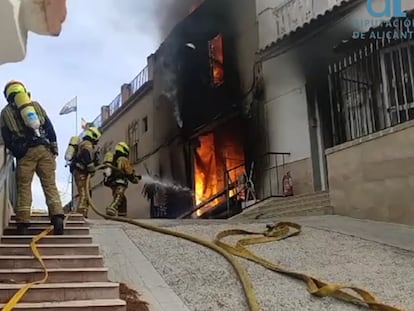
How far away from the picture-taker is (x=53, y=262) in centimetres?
519

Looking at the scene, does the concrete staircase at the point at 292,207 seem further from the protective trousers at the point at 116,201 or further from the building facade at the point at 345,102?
the protective trousers at the point at 116,201

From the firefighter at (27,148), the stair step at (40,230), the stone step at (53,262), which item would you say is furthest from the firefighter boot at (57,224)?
the stone step at (53,262)

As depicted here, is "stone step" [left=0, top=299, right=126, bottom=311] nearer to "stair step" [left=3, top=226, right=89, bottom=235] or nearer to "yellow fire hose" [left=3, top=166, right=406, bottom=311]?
"yellow fire hose" [left=3, top=166, right=406, bottom=311]

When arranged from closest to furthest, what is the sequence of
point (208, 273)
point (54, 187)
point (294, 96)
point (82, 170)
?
point (208, 273), point (54, 187), point (82, 170), point (294, 96)

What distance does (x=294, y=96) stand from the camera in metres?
13.4

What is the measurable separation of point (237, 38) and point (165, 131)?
5.41 metres

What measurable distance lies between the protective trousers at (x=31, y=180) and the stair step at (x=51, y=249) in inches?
24.6

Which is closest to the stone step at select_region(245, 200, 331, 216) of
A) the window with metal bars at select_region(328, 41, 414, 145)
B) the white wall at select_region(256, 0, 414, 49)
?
the window with metal bars at select_region(328, 41, 414, 145)

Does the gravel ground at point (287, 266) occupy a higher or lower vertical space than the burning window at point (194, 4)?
lower

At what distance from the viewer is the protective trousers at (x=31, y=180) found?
20.2 feet

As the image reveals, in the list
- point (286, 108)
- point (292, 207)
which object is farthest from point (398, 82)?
point (286, 108)

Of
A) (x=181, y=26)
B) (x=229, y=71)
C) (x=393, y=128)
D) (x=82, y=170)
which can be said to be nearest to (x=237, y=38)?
(x=229, y=71)

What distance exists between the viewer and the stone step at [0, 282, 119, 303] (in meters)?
4.39

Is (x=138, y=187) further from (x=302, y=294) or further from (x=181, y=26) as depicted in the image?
(x=302, y=294)
